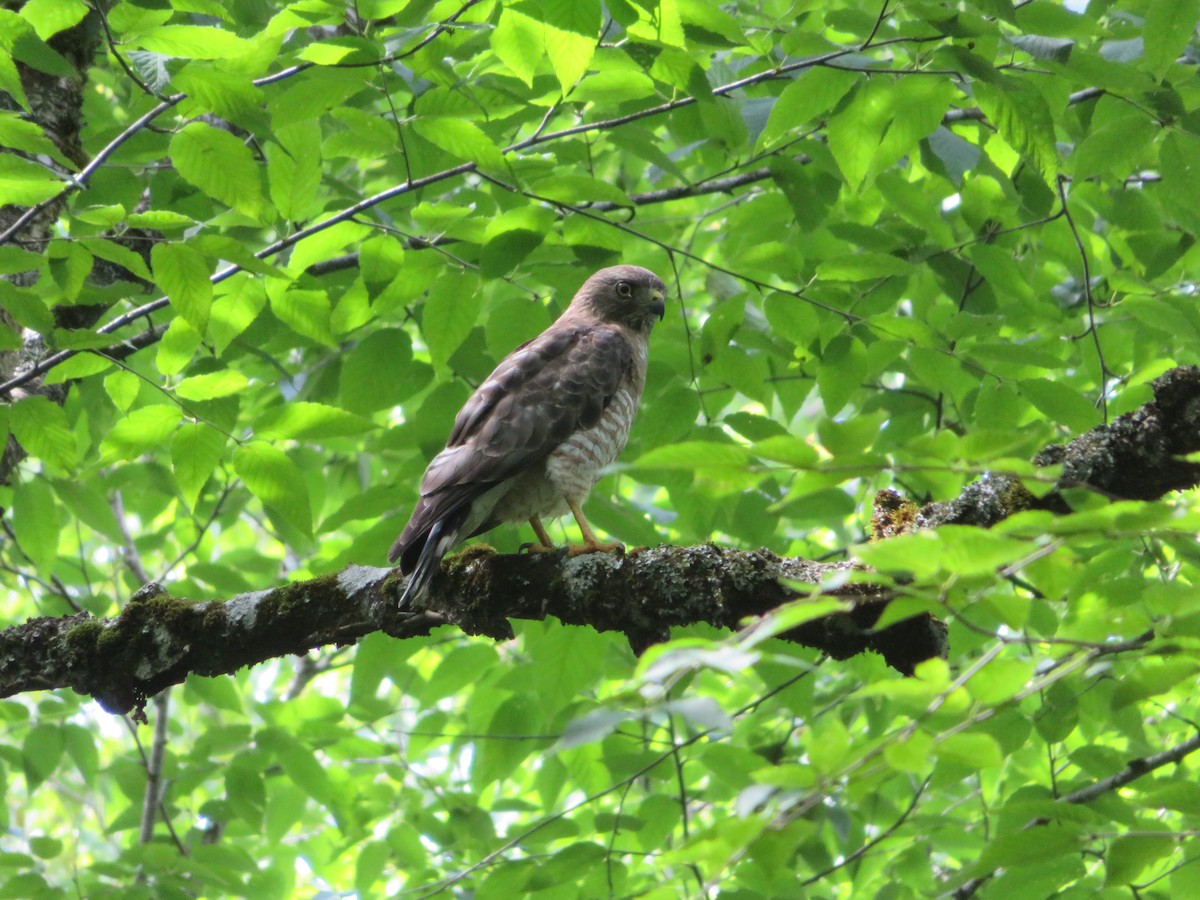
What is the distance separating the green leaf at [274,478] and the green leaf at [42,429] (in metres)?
0.63

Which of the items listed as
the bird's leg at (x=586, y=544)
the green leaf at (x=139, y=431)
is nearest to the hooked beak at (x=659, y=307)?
the bird's leg at (x=586, y=544)

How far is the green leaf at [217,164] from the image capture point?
10.4ft

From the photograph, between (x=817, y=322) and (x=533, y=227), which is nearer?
(x=533, y=227)

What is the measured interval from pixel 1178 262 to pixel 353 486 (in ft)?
16.3

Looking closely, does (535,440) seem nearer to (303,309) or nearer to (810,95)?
(303,309)

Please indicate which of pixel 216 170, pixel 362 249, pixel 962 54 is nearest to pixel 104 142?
pixel 362 249

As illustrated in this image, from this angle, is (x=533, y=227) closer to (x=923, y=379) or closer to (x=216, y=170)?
(x=216, y=170)

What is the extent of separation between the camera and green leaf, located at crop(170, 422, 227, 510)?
373cm

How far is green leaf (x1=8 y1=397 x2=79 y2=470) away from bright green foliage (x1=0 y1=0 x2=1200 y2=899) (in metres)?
0.02

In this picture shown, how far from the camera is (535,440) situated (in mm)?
4781

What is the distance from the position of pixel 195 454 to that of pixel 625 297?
3.02 m

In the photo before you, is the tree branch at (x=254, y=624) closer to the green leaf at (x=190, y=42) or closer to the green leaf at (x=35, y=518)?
the green leaf at (x=35, y=518)

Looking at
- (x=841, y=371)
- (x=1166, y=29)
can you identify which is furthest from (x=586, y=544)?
(x=1166, y=29)

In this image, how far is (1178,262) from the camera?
5.10m
